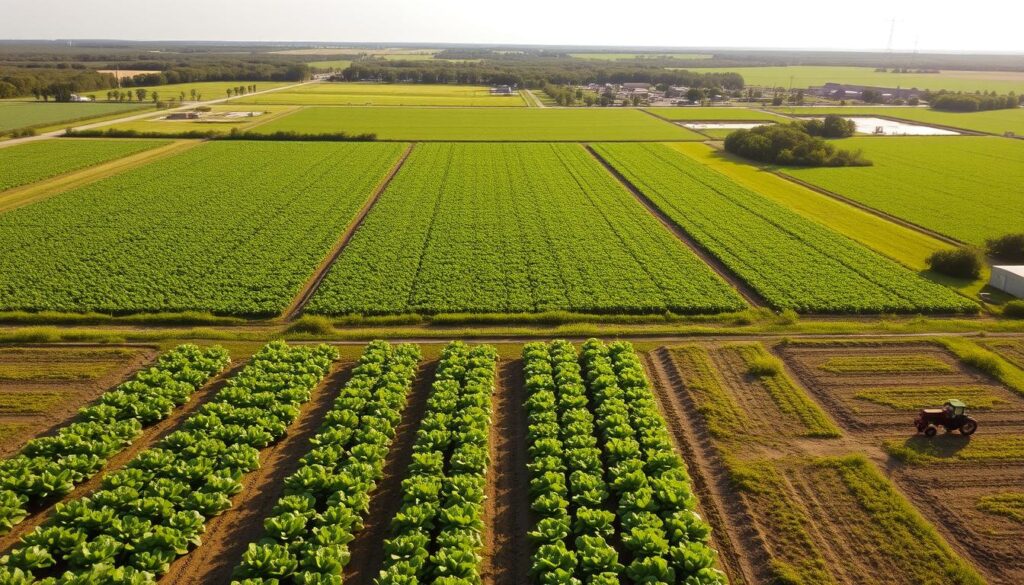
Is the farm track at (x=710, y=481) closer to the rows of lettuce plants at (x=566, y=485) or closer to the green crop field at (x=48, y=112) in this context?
the rows of lettuce plants at (x=566, y=485)

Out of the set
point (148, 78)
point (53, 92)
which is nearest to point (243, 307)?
point (53, 92)

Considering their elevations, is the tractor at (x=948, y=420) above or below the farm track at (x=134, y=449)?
above

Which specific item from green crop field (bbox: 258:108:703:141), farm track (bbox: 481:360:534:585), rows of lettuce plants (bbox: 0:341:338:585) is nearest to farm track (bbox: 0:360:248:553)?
rows of lettuce plants (bbox: 0:341:338:585)

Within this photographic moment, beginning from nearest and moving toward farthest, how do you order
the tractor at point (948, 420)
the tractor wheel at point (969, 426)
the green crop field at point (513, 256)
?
the tractor at point (948, 420) < the tractor wheel at point (969, 426) < the green crop field at point (513, 256)

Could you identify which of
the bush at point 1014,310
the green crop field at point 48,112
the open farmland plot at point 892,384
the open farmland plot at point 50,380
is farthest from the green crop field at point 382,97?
the open farmland plot at point 892,384

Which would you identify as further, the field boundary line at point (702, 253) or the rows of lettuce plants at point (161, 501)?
the field boundary line at point (702, 253)

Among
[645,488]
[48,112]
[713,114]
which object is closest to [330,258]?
[645,488]

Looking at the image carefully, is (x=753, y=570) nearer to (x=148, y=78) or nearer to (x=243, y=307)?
(x=243, y=307)
